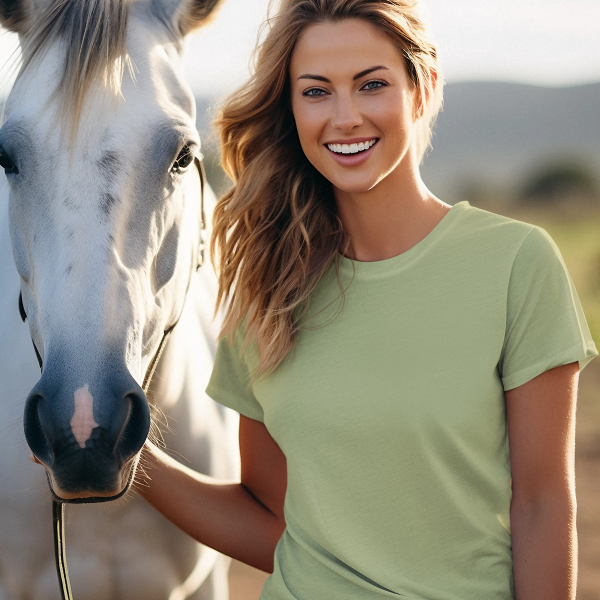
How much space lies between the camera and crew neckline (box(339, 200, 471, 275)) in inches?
52.6

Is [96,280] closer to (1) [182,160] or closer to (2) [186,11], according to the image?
(1) [182,160]

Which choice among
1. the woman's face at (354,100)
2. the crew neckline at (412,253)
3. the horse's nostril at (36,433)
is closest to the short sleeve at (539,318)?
the crew neckline at (412,253)

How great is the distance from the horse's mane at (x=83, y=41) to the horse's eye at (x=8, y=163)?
0.15 metres

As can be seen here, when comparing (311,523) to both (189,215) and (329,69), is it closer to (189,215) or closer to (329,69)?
A: (189,215)

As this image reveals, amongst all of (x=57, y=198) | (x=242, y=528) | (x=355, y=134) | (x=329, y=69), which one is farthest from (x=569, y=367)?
(x=57, y=198)

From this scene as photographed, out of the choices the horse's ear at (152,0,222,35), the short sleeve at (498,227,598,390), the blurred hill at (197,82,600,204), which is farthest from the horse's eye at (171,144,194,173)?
the blurred hill at (197,82,600,204)

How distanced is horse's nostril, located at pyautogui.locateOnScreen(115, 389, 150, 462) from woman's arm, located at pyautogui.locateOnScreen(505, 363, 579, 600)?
654mm

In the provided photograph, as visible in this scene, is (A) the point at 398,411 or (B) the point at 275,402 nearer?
(A) the point at 398,411

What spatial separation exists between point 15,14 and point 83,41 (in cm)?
29

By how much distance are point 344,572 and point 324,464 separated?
0.63 feet

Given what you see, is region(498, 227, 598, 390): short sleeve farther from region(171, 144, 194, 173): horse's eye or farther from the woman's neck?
region(171, 144, 194, 173): horse's eye

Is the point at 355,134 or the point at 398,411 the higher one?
the point at 355,134

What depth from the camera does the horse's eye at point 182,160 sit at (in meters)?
1.40

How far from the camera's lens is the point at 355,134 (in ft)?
4.36
